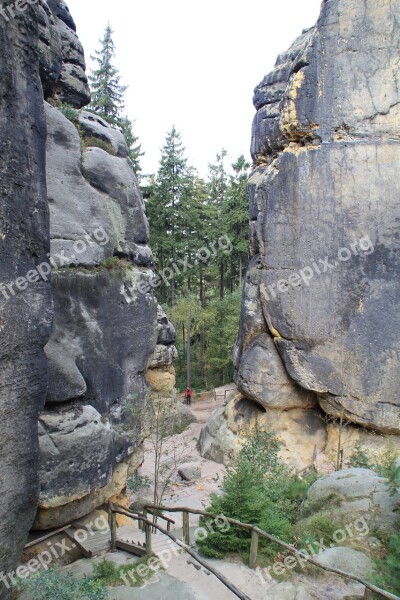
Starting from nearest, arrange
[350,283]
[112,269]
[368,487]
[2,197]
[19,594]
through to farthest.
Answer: [2,197], [19,594], [368,487], [112,269], [350,283]

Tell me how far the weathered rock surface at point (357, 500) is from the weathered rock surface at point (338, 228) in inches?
219

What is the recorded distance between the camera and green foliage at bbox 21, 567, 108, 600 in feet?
18.2

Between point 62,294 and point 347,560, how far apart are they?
595cm

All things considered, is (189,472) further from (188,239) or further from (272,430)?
(188,239)

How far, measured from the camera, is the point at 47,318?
527 centimetres

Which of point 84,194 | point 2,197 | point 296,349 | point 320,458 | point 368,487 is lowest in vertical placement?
point 320,458

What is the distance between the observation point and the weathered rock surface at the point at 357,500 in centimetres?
721

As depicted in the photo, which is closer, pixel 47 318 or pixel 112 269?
pixel 47 318

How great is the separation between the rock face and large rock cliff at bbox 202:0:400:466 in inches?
420

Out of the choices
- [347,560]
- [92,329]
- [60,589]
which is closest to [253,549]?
[347,560]

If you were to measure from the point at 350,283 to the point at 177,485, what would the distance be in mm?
8387

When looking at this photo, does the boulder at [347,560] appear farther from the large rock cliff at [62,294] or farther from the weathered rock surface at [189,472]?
the weathered rock surface at [189,472]

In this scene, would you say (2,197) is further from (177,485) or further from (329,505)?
(177,485)

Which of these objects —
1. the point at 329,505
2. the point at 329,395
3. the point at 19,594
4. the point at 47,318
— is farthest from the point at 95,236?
the point at 329,395
